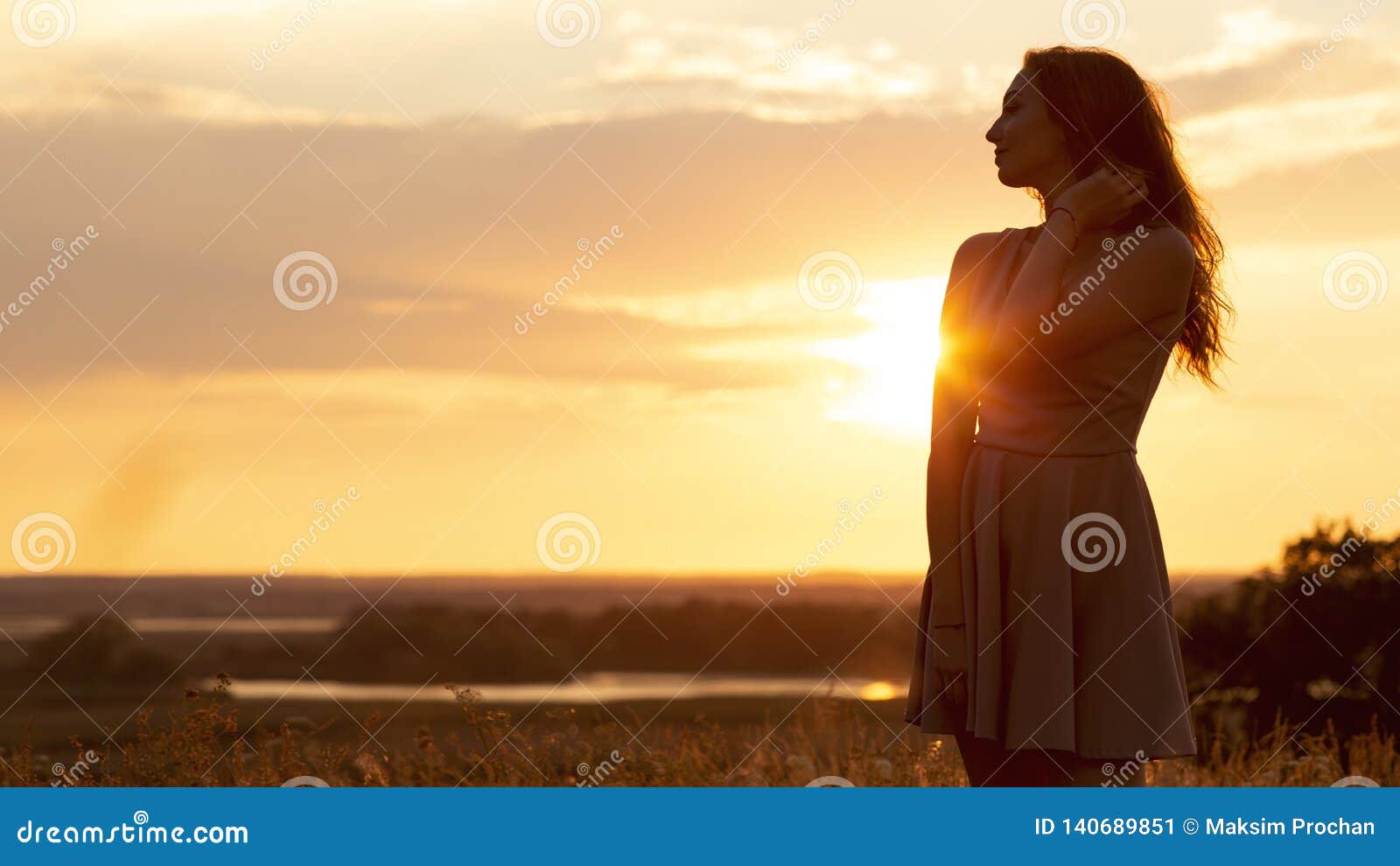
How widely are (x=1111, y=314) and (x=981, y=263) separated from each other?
1.40 feet

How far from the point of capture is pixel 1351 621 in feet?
65.3

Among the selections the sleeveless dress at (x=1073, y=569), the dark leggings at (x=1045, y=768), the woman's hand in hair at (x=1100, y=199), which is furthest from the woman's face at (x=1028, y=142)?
the dark leggings at (x=1045, y=768)

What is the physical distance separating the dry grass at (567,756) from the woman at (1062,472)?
308 centimetres

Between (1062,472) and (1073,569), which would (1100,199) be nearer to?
(1062,472)

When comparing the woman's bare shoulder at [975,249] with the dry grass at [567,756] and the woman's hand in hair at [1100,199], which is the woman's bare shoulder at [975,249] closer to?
the woman's hand in hair at [1100,199]

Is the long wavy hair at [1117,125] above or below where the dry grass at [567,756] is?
above

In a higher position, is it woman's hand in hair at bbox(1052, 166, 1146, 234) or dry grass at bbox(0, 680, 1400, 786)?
woman's hand in hair at bbox(1052, 166, 1146, 234)

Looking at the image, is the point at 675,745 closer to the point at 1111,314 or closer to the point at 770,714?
the point at 770,714

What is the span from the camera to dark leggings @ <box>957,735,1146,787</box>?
11.5 ft

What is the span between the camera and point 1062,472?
11.2 ft

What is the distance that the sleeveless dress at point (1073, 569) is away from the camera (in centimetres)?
341

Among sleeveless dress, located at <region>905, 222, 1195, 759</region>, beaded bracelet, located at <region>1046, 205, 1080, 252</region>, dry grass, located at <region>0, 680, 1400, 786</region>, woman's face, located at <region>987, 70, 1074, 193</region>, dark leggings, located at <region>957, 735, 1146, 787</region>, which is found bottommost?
dark leggings, located at <region>957, 735, 1146, 787</region>

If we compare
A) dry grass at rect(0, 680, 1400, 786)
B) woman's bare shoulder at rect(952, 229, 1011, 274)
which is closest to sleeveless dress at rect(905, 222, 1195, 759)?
woman's bare shoulder at rect(952, 229, 1011, 274)

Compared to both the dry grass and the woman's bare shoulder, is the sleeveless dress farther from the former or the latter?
the dry grass
